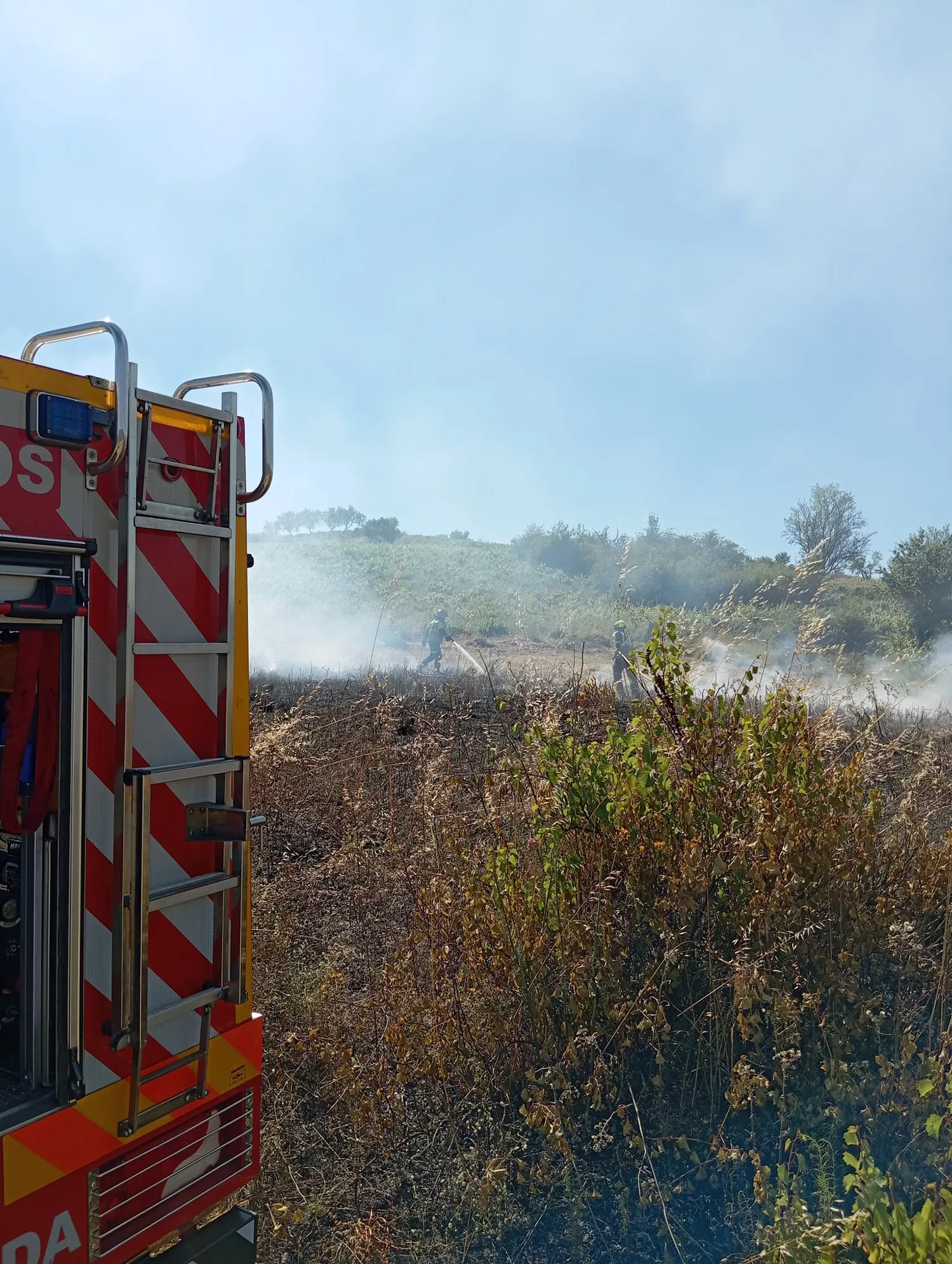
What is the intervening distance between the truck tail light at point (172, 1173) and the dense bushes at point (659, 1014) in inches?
26.3

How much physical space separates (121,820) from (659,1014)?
2070 mm

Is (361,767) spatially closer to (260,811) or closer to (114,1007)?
(260,811)

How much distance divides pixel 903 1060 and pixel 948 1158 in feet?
0.96

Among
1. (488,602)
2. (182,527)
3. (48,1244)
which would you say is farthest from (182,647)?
(488,602)

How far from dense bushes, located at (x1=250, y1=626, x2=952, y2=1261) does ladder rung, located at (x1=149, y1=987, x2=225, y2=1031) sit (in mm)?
1082

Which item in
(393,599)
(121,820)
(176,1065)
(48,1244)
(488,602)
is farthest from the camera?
(488,602)

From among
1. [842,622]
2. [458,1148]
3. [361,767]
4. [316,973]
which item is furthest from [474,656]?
[458,1148]

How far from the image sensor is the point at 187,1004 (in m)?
2.54

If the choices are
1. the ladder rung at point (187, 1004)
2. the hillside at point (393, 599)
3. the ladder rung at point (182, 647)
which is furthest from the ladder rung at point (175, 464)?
the hillside at point (393, 599)

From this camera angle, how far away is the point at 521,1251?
2.93 m

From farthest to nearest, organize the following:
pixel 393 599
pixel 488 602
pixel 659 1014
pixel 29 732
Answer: pixel 488 602, pixel 393 599, pixel 659 1014, pixel 29 732

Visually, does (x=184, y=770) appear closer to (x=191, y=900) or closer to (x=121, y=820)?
(x=121, y=820)

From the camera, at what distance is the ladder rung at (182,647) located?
2.43 metres

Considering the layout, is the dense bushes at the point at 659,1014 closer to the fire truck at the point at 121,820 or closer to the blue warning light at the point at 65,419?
the fire truck at the point at 121,820
